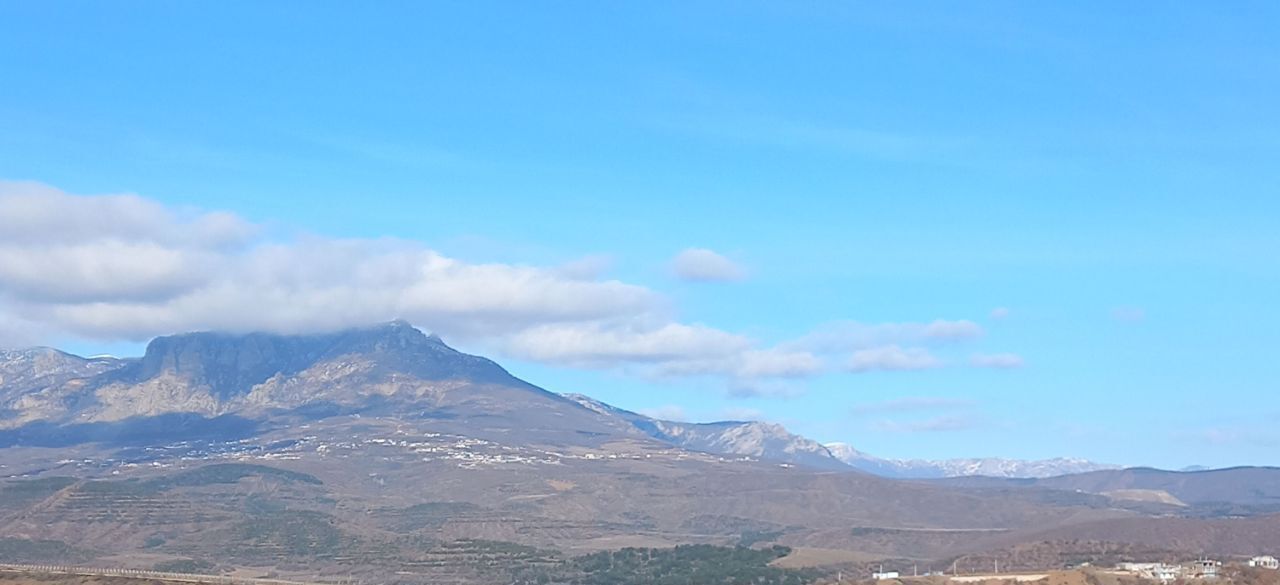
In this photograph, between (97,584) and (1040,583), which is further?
(97,584)

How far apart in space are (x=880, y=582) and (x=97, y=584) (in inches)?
3712

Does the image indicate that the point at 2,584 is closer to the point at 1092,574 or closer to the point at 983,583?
the point at 983,583

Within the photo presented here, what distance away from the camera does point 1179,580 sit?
189m

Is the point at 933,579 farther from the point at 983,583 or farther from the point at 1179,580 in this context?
the point at 1179,580

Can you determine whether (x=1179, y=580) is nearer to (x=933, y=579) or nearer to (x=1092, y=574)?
(x=1092, y=574)

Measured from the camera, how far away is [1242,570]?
19212cm

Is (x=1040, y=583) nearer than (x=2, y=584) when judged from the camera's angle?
Yes

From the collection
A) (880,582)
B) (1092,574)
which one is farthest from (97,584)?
(1092,574)

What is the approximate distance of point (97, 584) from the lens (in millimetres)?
198875

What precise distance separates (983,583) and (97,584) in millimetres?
106412

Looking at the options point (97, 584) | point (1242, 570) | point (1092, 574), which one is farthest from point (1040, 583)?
point (97, 584)

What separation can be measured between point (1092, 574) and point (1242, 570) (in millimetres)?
19275

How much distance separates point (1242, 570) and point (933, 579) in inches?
1414

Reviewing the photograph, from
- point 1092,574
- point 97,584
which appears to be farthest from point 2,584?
point 1092,574
